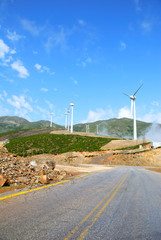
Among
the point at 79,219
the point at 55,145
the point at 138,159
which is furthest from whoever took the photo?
the point at 55,145

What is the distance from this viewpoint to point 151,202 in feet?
28.3

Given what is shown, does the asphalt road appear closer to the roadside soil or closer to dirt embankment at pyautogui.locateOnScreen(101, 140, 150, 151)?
dirt embankment at pyautogui.locateOnScreen(101, 140, 150, 151)

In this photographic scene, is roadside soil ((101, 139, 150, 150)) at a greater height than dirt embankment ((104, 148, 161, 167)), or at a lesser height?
greater

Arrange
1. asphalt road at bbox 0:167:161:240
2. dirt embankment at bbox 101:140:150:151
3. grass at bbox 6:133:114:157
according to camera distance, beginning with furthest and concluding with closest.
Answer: dirt embankment at bbox 101:140:150:151
grass at bbox 6:133:114:157
asphalt road at bbox 0:167:161:240

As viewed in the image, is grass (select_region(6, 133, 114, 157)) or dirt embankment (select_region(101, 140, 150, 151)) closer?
grass (select_region(6, 133, 114, 157))

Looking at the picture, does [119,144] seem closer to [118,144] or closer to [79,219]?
[118,144]

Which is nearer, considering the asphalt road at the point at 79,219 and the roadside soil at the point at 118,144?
the asphalt road at the point at 79,219

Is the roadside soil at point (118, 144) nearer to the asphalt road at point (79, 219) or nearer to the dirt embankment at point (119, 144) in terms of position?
the dirt embankment at point (119, 144)

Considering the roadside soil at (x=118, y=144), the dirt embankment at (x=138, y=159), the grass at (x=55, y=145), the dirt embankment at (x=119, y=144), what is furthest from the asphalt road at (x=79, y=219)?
the roadside soil at (x=118, y=144)

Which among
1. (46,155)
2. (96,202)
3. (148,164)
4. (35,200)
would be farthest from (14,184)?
(46,155)

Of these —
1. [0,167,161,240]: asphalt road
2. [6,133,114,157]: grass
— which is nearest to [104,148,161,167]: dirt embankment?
[6,133,114,157]: grass

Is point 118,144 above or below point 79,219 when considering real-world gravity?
above

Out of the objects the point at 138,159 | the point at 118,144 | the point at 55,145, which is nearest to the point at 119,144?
the point at 118,144

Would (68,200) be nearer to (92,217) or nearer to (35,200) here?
(35,200)
